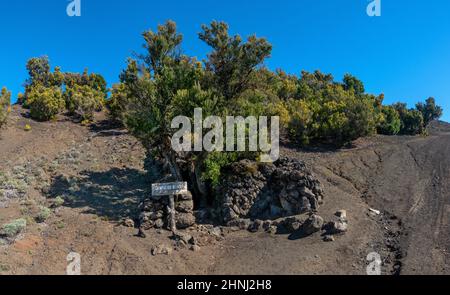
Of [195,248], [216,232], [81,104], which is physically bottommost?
[195,248]

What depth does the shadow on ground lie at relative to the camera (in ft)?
50.7

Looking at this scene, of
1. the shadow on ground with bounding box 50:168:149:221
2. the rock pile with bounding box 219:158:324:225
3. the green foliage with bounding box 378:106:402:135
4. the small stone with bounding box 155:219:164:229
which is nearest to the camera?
the small stone with bounding box 155:219:164:229

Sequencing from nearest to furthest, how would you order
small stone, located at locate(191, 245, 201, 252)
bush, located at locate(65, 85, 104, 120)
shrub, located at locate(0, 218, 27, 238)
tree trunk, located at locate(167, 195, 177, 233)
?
shrub, located at locate(0, 218, 27, 238) → small stone, located at locate(191, 245, 201, 252) → tree trunk, located at locate(167, 195, 177, 233) → bush, located at locate(65, 85, 104, 120)

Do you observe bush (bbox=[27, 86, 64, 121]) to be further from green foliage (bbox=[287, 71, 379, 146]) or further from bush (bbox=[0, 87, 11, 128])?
green foliage (bbox=[287, 71, 379, 146])

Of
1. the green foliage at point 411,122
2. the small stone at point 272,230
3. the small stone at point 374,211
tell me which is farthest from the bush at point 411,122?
the small stone at point 272,230

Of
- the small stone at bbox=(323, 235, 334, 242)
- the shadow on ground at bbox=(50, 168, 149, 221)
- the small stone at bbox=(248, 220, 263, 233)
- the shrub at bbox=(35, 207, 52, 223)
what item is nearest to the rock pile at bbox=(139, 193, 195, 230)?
the shadow on ground at bbox=(50, 168, 149, 221)

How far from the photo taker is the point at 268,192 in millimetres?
15508

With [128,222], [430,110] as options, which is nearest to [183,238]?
[128,222]

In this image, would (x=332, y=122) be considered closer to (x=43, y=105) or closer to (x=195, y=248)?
(x=195, y=248)

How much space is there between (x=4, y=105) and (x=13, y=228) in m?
15.4

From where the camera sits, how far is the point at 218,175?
15531 millimetres

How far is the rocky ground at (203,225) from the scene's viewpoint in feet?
37.1

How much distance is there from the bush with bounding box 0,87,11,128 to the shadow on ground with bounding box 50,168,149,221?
8.12 metres

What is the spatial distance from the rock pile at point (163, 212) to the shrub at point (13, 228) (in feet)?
13.2
